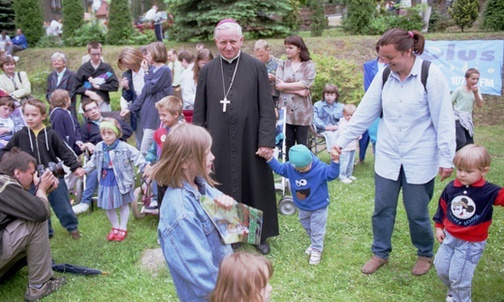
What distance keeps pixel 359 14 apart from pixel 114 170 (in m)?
11.7

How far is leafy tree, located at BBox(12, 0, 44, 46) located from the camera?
1792 centimetres

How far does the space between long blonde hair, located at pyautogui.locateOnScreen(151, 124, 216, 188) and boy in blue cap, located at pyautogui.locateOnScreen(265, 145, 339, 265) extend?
6.74 ft

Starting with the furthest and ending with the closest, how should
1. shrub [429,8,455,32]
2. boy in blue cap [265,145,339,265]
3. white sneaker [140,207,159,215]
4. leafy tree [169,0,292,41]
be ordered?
shrub [429,8,455,32] → leafy tree [169,0,292,41] → white sneaker [140,207,159,215] → boy in blue cap [265,145,339,265]

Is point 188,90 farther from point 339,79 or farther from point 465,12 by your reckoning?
point 465,12

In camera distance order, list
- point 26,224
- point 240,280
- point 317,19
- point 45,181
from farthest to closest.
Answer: point 317,19 → point 45,181 → point 26,224 → point 240,280

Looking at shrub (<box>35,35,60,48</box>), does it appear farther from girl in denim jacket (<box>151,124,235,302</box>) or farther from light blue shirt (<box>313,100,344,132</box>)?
girl in denim jacket (<box>151,124,235,302</box>)

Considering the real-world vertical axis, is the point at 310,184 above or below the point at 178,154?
below

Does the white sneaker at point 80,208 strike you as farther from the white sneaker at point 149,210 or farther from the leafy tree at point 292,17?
the leafy tree at point 292,17

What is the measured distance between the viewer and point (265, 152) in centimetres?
436

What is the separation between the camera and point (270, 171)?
4.61 metres

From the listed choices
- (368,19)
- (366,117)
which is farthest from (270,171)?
(368,19)

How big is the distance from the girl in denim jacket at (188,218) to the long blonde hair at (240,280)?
0.42 ft

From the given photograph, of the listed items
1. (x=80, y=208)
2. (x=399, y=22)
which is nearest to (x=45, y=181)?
(x=80, y=208)

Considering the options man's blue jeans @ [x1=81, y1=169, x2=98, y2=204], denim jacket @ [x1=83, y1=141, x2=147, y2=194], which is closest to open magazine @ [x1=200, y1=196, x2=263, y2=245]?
denim jacket @ [x1=83, y1=141, x2=147, y2=194]
